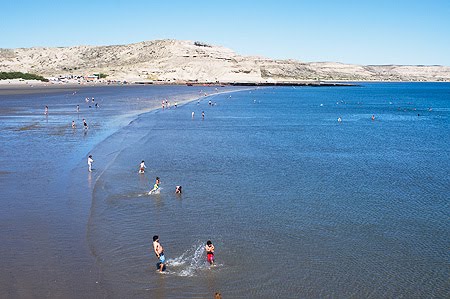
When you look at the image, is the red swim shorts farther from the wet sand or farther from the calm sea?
the wet sand

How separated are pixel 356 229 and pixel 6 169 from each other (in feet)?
61.3

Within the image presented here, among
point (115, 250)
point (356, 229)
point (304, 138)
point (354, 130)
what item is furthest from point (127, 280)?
point (354, 130)

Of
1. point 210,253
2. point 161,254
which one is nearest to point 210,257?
point 210,253

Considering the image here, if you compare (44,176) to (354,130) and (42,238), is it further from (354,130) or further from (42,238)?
(354,130)

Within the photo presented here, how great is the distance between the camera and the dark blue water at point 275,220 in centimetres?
1430

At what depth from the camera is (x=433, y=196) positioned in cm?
2392

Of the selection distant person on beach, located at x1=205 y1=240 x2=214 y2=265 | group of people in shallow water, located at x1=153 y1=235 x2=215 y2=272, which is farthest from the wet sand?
distant person on beach, located at x1=205 y1=240 x2=214 y2=265

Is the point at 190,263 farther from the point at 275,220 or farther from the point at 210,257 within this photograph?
the point at 275,220

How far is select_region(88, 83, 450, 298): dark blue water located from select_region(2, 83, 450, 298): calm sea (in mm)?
58

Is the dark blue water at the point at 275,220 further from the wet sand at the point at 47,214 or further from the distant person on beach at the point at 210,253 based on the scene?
the wet sand at the point at 47,214

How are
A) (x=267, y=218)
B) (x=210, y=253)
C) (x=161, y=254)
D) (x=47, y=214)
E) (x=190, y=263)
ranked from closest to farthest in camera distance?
(x=161, y=254) < (x=210, y=253) < (x=190, y=263) < (x=47, y=214) < (x=267, y=218)

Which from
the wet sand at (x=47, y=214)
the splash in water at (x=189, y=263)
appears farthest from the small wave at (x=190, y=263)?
the wet sand at (x=47, y=214)

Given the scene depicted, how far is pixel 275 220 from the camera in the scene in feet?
64.5

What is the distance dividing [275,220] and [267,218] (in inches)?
14.7
